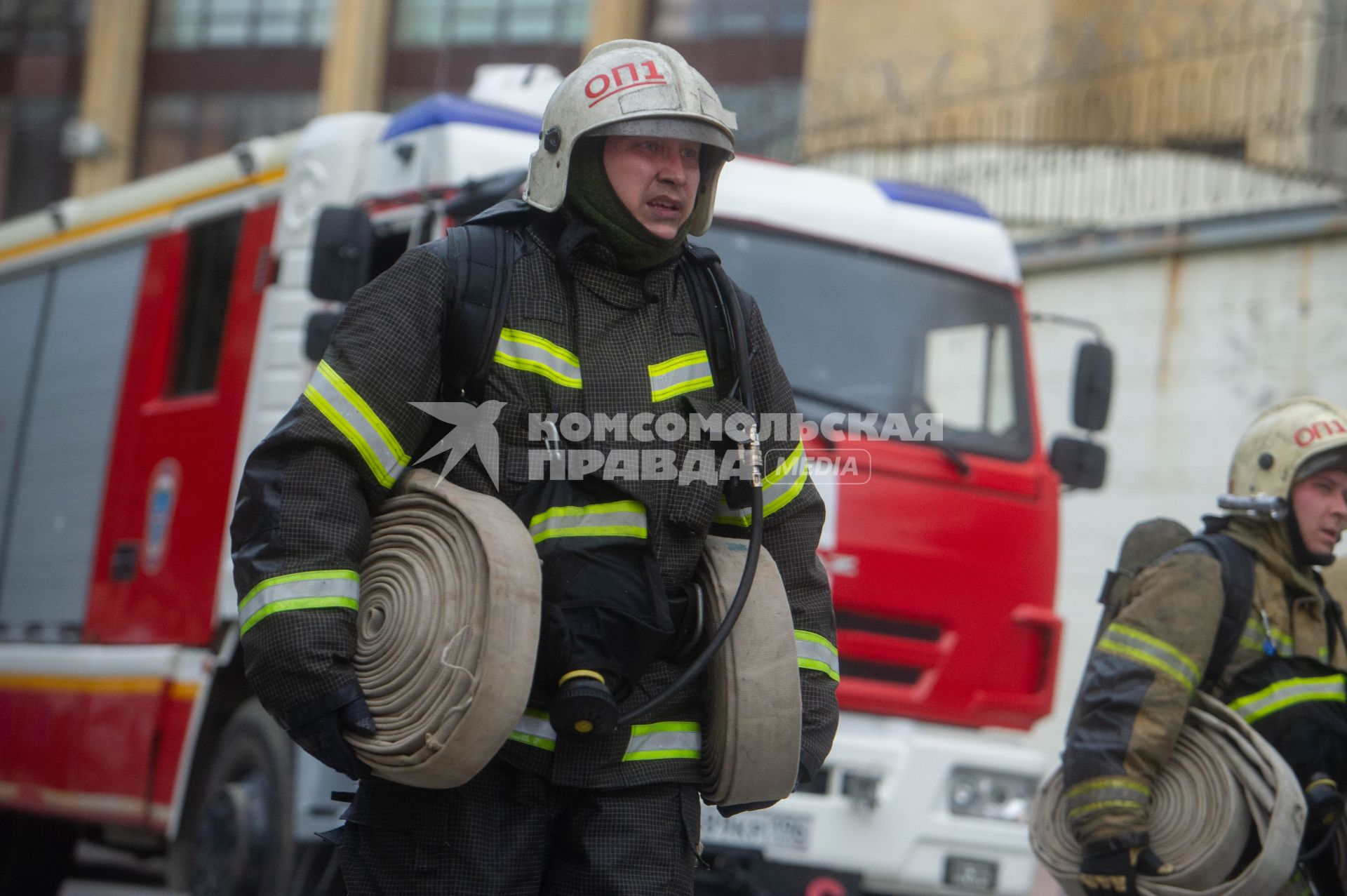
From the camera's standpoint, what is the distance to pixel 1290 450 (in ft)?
14.0

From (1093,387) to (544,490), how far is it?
14.1ft

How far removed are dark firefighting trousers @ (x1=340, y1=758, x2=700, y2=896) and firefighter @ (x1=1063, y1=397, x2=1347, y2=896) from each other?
1.29m

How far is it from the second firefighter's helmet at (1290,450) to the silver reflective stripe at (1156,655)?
468mm

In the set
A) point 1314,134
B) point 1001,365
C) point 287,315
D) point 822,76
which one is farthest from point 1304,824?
point 822,76

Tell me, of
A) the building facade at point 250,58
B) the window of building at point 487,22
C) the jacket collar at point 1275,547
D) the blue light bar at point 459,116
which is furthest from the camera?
the window of building at point 487,22

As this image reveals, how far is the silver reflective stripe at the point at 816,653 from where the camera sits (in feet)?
10.9

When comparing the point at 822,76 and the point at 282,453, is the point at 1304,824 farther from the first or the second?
the point at 822,76

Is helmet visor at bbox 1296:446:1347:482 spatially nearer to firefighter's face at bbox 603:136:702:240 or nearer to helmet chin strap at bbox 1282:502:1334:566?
helmet chin strap at bbox 1282:502:1334:566

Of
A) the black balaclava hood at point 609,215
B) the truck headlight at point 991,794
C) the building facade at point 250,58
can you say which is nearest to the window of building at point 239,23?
the building facade at point 250,58

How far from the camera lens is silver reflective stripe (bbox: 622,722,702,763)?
3.08 metres

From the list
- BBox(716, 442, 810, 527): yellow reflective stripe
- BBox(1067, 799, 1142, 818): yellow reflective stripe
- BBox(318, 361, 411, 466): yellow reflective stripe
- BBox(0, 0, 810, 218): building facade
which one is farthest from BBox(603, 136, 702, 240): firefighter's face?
BBox(0, 0, 810, 218): building facade

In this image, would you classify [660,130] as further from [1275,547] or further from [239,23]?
[239,23]

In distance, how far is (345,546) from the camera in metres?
3.01

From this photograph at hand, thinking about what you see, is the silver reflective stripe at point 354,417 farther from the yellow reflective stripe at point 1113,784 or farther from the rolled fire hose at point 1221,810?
the rolled fire hose at point 1221,810
